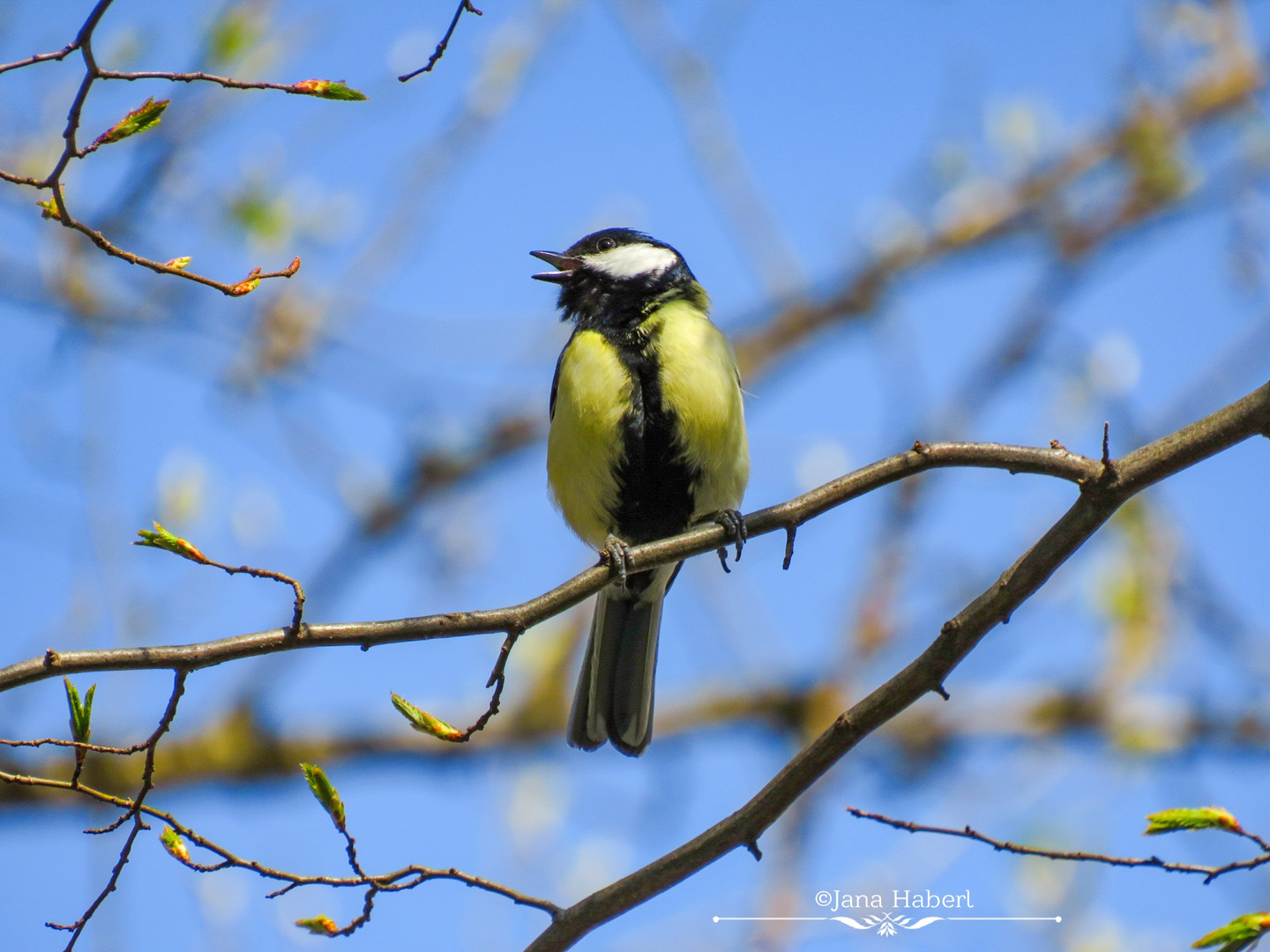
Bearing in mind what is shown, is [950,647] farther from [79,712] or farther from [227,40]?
[227,40]

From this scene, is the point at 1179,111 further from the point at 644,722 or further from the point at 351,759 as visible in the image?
the point at 351,759

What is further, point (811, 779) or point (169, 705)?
point (811, 779)

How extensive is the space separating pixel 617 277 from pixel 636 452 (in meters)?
0.99

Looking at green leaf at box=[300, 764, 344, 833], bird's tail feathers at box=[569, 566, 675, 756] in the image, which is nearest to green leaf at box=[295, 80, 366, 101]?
green leaf at box=[300, 764, 344, 833]

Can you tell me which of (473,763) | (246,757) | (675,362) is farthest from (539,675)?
(675,362)

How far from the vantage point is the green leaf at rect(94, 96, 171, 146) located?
1.95 m

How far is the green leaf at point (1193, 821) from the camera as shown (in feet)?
5.98

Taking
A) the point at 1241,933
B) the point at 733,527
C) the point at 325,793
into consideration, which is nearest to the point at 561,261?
the point at 733,527

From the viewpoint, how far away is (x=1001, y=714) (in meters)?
7.54

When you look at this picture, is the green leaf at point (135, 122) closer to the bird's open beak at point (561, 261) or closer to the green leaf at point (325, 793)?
the green leaf at point (325, 793)

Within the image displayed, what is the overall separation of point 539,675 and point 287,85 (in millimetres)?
5673

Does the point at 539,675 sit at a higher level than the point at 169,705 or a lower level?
higher

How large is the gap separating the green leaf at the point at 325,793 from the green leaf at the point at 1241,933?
1504 mm

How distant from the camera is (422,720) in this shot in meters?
2.24
